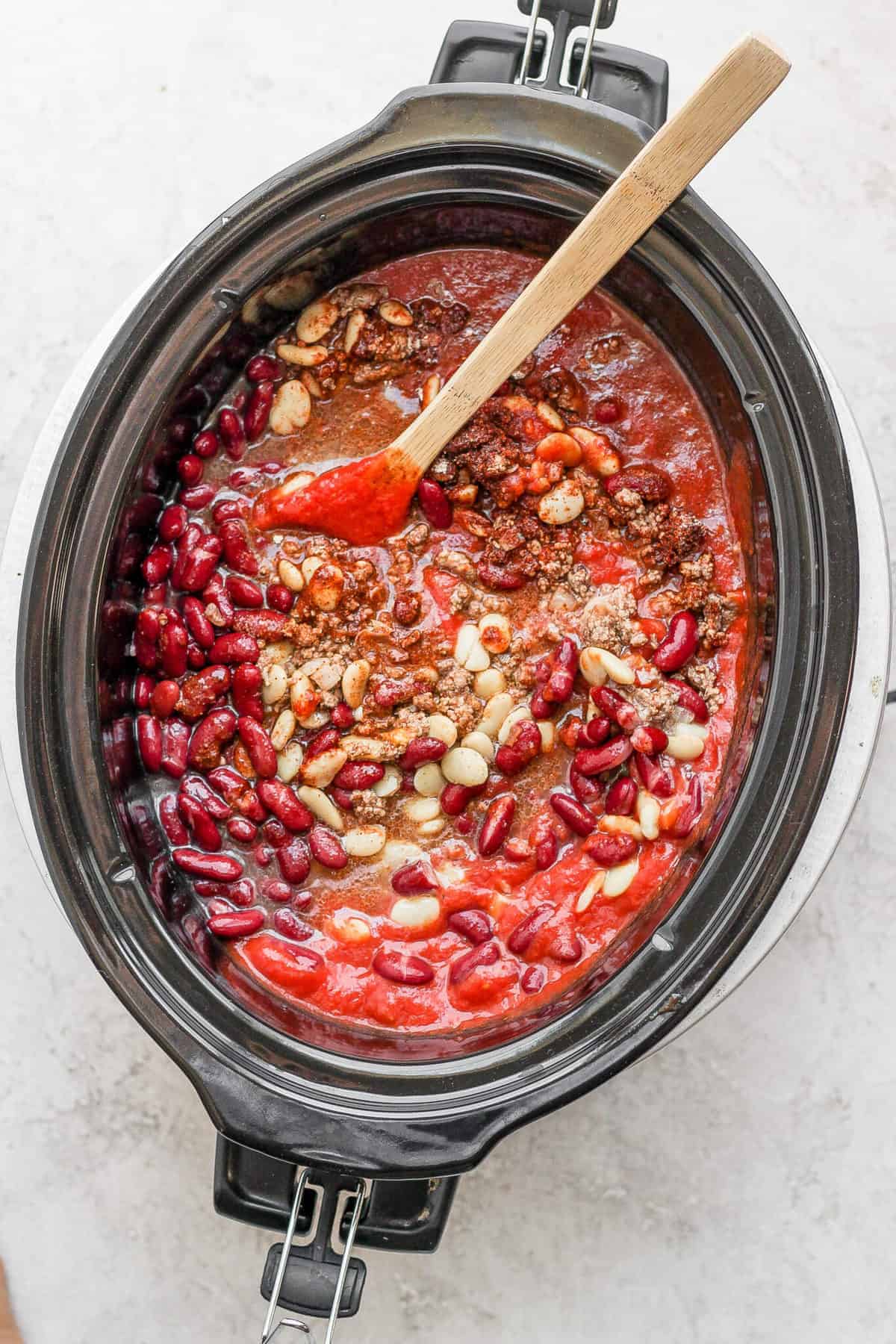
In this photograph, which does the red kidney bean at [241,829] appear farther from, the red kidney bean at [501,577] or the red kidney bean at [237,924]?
the red kidney bean at [501,577]

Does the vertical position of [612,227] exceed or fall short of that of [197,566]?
it exceeds it

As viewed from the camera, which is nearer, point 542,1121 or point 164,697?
point 164,697

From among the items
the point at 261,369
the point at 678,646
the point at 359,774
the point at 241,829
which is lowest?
the point at 241,829

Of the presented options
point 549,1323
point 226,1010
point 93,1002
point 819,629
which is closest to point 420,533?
point 819,629

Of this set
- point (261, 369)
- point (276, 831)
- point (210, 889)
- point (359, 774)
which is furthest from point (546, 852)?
point (261, 369)

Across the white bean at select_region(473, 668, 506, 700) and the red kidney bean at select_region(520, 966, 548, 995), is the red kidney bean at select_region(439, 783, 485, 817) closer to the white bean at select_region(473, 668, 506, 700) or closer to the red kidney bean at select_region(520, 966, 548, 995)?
the white bean at select_region(473, 668, 506, 700)

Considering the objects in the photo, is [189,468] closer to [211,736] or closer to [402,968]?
[211,736]

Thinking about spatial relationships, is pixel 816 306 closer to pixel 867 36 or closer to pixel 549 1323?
pixel 867 36
